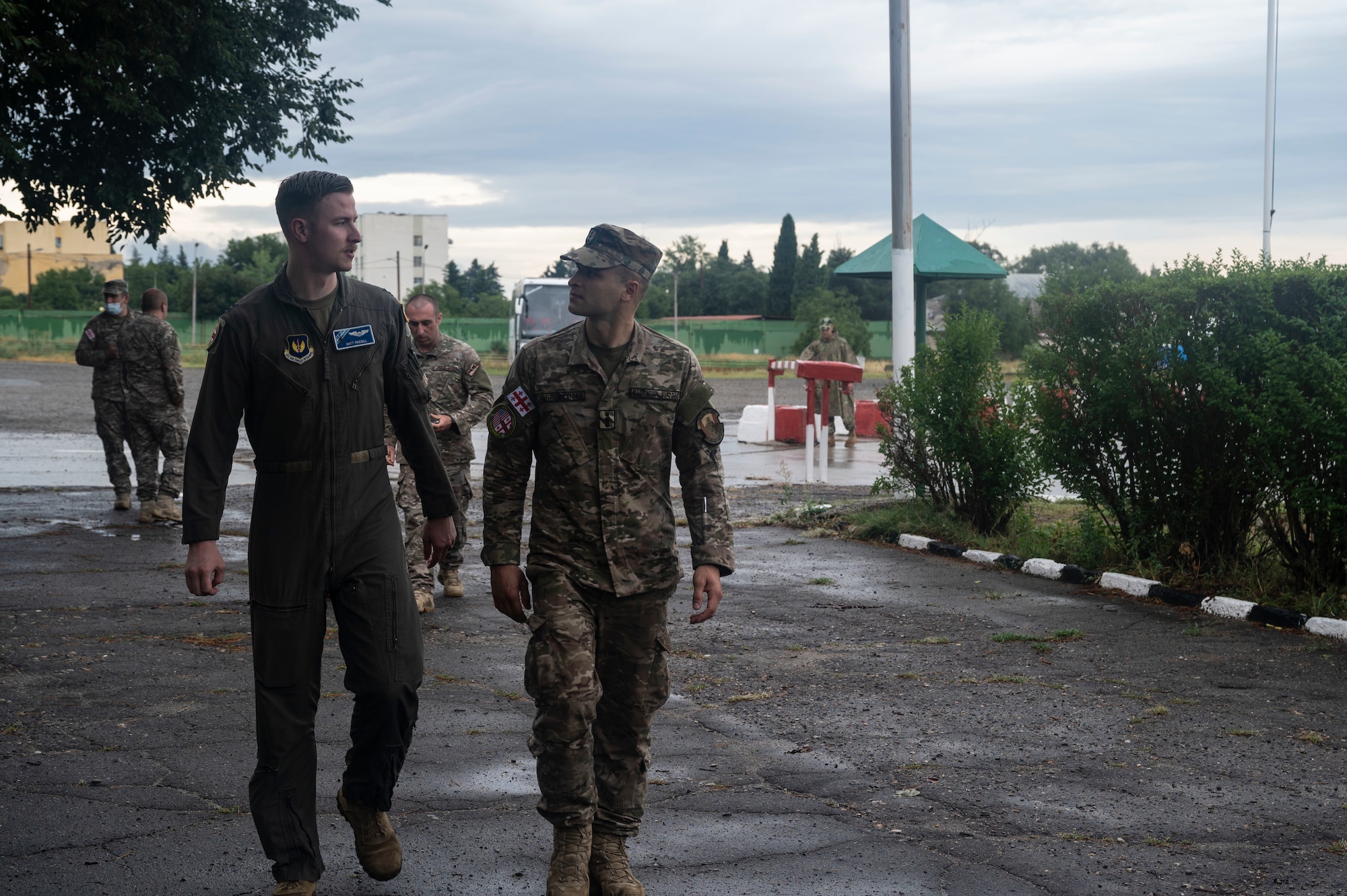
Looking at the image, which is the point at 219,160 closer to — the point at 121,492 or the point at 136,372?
the point at 136,372

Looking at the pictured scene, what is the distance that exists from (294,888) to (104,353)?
32.3 ft

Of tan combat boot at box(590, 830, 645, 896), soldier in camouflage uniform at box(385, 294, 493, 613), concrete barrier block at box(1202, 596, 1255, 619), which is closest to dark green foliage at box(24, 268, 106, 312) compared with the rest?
soldier in camouflage uniform at box(385, 294, 493, 613)

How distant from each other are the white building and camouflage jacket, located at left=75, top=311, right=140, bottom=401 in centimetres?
11767

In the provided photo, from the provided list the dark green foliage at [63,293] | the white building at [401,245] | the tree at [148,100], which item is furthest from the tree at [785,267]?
the tree at [148,100]

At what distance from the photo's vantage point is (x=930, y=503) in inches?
465

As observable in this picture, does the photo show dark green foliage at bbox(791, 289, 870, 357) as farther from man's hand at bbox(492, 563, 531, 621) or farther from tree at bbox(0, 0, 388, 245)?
man's hand at bbox(492, 563, 531, 621)

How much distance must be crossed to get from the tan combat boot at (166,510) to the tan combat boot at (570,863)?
933cm

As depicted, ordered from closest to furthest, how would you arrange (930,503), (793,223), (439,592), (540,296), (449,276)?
(439,592) < (930,503) < (540,296) < (793,223) < (449,276)

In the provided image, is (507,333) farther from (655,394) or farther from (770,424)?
(655,394)

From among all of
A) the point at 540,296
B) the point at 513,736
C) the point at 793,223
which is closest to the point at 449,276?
the point at 793,223

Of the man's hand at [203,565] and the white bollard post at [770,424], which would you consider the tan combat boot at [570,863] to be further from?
the white bollard post at [770,424]

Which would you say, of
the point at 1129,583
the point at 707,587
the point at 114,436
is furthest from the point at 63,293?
the point at 707,587

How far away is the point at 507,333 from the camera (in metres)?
73.4

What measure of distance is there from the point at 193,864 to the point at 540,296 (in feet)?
90.7
